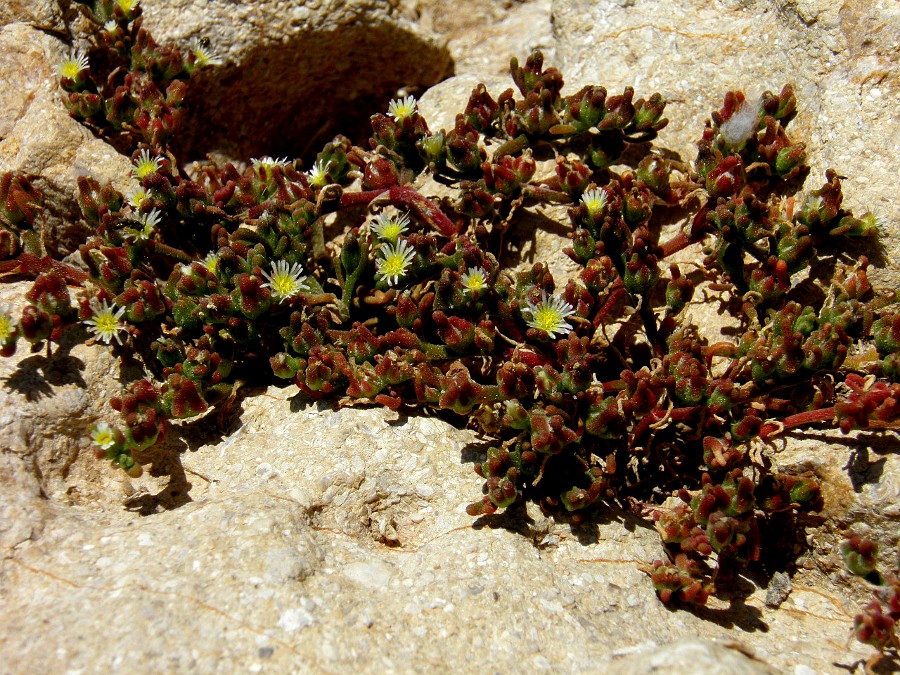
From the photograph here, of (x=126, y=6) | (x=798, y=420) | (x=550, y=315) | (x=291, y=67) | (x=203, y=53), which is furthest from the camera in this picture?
(x=291, y=67)

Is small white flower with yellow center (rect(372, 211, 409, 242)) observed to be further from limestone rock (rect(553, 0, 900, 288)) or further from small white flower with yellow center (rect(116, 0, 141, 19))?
small white flower with yellow center (rect(116, 0, 141, 19))

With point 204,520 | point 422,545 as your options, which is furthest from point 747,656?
point 204,520

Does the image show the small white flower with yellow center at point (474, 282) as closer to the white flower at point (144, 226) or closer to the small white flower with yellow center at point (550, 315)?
the small white flower with yellow center at point (550, 315)

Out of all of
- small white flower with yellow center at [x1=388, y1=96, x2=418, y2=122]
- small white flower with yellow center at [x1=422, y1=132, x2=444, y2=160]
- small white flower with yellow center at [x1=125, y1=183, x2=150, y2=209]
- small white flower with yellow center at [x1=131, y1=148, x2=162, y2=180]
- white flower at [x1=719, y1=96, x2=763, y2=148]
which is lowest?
small white flower with yellow center at [x1=125, y1=183, x2=150, y2=209]

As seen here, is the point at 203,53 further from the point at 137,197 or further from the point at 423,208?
the point at 423,208

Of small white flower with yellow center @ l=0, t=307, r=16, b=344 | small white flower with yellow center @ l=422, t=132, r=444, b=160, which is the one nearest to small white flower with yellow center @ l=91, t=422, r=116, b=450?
small white flower with yellow center @ l=0, t=307, r=16, b=344

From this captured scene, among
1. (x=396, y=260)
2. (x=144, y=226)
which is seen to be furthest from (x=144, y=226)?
(x=396, y=260)

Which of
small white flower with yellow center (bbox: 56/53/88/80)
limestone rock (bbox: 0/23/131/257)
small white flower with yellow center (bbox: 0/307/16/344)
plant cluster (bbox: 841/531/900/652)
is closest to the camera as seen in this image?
plant cluster (bbox: 841/531/900/652)
